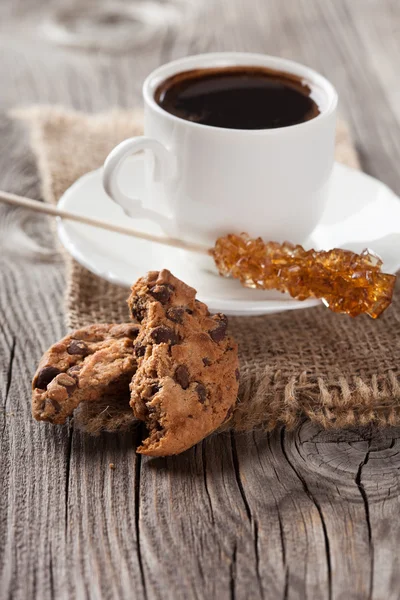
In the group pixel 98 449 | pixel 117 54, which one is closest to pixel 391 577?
pixel 98 449

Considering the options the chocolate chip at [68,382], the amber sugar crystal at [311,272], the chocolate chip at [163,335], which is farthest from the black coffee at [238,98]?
the chocolate chip at [68,382]

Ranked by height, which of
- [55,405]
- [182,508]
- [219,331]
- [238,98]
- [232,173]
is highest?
[238,98]

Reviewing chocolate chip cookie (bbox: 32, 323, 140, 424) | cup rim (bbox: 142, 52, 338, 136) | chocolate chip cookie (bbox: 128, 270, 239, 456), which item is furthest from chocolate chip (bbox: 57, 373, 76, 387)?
cup rim (bbox: 142, 52, 338, 136)

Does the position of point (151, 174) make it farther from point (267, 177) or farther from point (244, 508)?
point (244, 508)

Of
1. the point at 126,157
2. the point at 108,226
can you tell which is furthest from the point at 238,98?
the point at 108,226

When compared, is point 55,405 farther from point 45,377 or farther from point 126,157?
point 126,157

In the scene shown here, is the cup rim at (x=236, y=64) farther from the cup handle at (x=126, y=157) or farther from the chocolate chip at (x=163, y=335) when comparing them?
the chocolate chip at (x=163, y=335)
